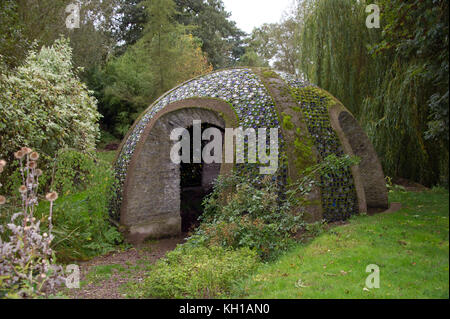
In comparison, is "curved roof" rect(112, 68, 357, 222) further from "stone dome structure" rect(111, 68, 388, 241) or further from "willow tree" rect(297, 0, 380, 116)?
"willow tree" rect(297, 0, 380, 116)

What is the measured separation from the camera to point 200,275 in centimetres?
423

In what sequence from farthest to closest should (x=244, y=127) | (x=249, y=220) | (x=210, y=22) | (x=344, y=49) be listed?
1. (x=210, y=22)
2. (x=344, y=49)
3. (x=244, y=127)
4. (x=249, y=220)

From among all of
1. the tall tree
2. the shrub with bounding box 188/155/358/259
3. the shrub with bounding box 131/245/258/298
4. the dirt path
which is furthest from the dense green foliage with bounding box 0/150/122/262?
the tall tree

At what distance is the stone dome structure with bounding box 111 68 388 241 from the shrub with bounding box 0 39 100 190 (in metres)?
1.68

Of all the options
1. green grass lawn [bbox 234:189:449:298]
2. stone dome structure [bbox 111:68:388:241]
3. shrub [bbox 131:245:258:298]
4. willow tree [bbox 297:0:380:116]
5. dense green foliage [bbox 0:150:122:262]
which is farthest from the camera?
willow tree [bbox 297:0:380:116]

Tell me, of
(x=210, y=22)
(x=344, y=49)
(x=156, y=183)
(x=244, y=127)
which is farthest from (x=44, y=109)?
(x=210, y=22)

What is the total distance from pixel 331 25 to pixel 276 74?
425 cm

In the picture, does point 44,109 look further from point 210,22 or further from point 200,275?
point 210,22

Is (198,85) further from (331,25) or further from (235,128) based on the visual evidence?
(331,25)

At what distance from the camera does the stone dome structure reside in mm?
6117

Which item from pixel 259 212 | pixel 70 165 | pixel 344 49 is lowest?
pixel 259 212

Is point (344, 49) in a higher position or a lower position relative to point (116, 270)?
higher

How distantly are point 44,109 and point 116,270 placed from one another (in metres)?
4.16

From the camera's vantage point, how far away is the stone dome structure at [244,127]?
20.1ft
